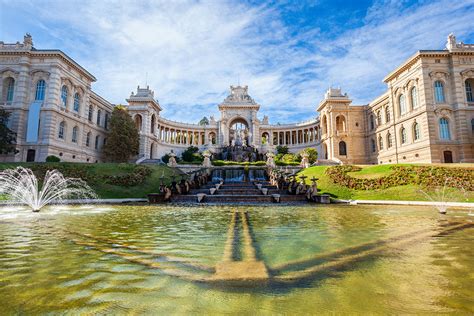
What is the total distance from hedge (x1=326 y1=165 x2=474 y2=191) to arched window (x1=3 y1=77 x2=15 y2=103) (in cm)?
4483

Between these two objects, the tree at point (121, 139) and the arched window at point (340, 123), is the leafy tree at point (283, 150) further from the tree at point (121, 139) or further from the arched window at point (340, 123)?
the tree at point (121, 139)

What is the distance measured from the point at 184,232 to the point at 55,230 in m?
3.63

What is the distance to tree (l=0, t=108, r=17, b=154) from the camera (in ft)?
104

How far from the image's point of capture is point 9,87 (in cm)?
3694

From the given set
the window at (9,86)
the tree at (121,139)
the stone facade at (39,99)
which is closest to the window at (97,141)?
the tree at (121,139)

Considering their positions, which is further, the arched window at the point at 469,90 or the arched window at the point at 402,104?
the arched window at the point at 402,104

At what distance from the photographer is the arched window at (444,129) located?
118ft

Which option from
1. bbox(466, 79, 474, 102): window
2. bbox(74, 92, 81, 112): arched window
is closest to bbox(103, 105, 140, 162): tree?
bbox(74, 92, 81, 112): arched window

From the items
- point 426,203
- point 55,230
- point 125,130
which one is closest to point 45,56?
point 125,130

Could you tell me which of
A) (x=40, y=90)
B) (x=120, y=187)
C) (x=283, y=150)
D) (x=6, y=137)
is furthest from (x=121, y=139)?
(x=283, y=150)

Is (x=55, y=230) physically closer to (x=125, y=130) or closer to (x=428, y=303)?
(x=428, y=303)

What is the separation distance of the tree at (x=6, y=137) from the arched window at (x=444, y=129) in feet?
189

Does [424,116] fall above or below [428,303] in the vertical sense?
above

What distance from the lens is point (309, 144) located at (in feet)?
220
